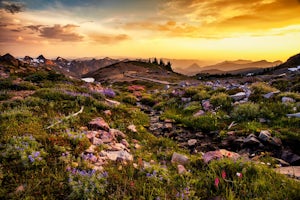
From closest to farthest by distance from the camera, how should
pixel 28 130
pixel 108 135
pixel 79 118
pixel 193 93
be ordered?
1. pixel 28 130
2. pixel 108 135
3. pixel 79 118
4. pixel 193 93

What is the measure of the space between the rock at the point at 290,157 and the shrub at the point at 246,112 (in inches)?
118

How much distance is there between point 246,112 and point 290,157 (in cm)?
348

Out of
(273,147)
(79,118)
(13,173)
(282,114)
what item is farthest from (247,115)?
(13,173)

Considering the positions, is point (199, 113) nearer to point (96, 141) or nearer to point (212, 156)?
point (212, 156)

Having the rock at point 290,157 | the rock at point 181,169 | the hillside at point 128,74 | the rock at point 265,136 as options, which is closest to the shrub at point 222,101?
the rock at point 265,136

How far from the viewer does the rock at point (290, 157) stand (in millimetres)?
5867

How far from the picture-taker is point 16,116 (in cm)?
710

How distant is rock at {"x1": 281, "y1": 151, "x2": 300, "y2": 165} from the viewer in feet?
19.2

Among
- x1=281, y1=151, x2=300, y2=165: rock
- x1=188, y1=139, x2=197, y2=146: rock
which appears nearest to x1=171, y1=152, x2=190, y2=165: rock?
x1=188, y1=139, x2=197, y2=146: rock

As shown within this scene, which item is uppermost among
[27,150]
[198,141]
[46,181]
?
[27,150]

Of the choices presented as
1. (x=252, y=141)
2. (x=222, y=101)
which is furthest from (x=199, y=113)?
(x=252, y=141)

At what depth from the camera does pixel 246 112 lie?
9.48 m

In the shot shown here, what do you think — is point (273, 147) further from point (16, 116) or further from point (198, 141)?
point (16, 116)

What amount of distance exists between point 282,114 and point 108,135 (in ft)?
22.6
